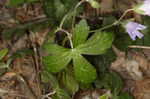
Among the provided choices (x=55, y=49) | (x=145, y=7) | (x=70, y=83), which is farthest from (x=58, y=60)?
(x=145, y=7)

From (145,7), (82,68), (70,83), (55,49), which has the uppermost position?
(145,7)

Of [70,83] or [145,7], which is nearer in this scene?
[145,7]

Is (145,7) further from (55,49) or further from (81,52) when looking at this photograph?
(55,49)

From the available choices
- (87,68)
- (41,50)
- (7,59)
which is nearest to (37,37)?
(41,50)

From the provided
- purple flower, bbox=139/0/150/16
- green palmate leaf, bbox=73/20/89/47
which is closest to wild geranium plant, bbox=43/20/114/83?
green palmate leaf, bbox=73/20/89/47

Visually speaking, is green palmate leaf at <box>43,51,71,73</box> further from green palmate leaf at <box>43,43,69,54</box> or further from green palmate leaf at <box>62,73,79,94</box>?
green palmate leaf at <box>62,73,79,94</box>

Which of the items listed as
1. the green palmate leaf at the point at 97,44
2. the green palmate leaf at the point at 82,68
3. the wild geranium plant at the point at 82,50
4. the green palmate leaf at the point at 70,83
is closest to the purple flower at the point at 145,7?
the wild geranium plant at the point at 82,50
